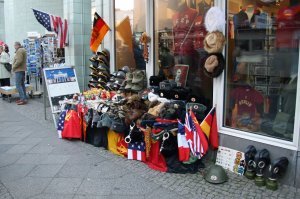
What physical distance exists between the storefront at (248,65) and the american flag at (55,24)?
2669 mm

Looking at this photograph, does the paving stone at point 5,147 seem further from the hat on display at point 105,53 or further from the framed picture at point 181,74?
the framed picture at point 181,74

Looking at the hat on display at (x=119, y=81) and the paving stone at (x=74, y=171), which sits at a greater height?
the hat on display at (x=119, y=81)

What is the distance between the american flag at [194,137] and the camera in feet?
14.2

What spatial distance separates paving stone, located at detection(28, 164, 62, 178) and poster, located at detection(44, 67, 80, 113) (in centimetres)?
229

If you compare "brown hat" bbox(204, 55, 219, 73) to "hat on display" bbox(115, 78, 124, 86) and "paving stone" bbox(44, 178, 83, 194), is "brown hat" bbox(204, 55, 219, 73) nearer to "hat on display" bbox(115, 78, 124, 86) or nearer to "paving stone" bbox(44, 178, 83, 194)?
"hat on display" bbox(115, 78, 124, 86)

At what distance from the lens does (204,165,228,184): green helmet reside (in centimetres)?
410

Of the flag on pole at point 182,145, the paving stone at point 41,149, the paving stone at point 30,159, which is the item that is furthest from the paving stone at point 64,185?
the flag on pole at point 182,145

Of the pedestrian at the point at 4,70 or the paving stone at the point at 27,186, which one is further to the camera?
the pedestrian at the point at 4,70

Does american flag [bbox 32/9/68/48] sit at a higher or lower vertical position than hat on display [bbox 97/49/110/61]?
higher

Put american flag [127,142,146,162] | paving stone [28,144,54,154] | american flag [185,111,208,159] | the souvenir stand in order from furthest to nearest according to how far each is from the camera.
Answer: the souvenir stand
paving stone [28,144,54,154]
american flag [127,142,146,162]
american flag [185,111,208,159]

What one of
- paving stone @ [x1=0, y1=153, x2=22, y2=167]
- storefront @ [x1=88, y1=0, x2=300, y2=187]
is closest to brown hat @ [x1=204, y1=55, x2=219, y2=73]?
storefront @ [x1=88, y1=0, x2=300, y2=187]

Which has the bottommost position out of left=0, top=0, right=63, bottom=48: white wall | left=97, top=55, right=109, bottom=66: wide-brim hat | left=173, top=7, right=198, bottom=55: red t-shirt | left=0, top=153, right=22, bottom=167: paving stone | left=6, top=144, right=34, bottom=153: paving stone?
left=0, top=153, right=22, bottom=167: paving stone

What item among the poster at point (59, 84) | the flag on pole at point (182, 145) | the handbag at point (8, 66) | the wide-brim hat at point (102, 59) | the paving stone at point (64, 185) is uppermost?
the wide-brim hat at point (102, 59)

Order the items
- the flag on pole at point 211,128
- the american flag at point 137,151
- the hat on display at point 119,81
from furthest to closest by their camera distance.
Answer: the hat on display at point 119,81 → the american flag at point 137,151 → the flag on pole at point 211,128
